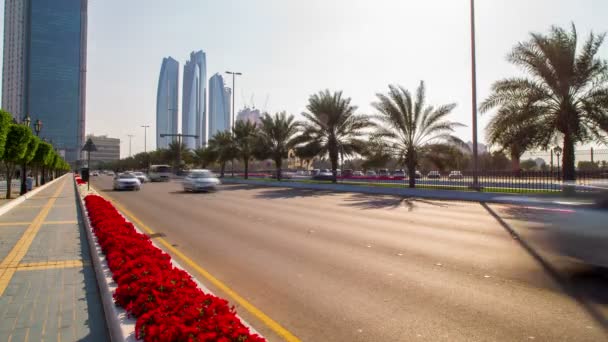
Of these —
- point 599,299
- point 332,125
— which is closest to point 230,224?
point 599,299

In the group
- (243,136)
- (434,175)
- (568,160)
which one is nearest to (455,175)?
(434,175)

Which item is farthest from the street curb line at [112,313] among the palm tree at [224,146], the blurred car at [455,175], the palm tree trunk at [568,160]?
the palm tree at [224,146]

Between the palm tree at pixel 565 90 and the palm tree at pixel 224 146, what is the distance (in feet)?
110

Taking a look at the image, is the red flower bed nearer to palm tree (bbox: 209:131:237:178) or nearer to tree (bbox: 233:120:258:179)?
tree (bbox: 233:120:258:179)

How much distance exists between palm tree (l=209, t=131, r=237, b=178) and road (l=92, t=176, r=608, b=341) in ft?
120

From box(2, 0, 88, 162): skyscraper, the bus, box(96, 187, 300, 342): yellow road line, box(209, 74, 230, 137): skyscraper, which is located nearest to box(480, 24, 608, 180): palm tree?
box(96, 187, 300, 342): yellow road line

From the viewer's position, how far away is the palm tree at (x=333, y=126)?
3098 cm

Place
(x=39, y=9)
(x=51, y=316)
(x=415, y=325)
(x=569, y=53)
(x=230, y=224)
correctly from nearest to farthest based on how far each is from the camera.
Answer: (x=415, y=325) < (x=51, y=316) < (x=230, y=224) < (x=569, y=53) < (x=39, y=9)

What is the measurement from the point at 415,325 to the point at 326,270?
2250 mm

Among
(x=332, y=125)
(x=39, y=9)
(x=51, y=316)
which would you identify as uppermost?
(x=39, y=9)

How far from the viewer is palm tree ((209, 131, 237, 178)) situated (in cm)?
4666

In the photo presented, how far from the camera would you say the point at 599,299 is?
4641 mm

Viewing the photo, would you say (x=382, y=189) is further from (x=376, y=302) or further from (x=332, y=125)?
(x=376, y=302)

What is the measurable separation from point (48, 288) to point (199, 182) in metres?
20.7
